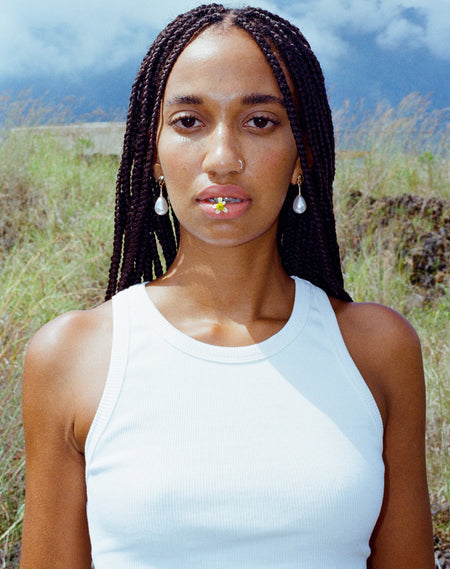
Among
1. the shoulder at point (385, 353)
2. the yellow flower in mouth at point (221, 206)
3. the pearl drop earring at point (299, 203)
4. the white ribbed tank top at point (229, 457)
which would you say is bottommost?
the white ribbed tank top at point (229, 457)

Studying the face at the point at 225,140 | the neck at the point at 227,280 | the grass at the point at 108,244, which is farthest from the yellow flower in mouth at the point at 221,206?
the grass at the point at 108,244

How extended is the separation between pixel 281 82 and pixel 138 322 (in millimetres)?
637

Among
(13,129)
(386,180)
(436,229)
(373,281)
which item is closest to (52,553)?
(373,281)

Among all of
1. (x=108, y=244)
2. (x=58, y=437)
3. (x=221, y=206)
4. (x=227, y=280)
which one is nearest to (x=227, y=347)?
(x=227, y=280)

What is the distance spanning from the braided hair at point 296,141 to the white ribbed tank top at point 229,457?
325 mm

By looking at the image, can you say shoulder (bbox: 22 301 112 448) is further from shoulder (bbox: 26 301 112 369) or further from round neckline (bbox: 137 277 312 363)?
round neckline (bbox: 137 277 312 363)

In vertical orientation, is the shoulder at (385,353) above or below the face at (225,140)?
below

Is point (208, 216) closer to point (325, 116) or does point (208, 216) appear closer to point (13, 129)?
point (325, 116)

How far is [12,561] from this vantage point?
2879 millimetres

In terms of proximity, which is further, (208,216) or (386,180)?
(386,180)

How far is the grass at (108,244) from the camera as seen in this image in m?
3.32

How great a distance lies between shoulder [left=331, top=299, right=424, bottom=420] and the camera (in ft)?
5.55

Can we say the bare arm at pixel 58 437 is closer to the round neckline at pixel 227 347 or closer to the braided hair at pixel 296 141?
the round neckline at pixel 227 347

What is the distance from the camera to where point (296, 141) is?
1.66 m
